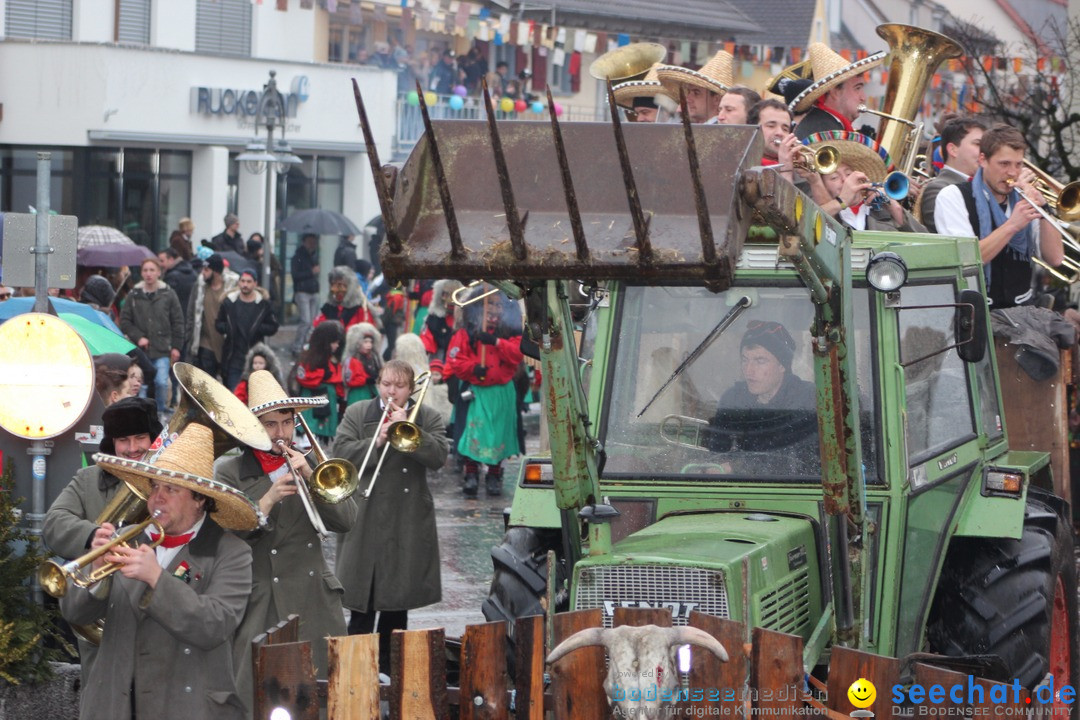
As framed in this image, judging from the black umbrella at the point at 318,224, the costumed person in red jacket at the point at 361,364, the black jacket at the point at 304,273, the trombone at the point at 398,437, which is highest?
the trombone at the point at 398,437

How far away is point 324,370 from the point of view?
51.2 ft

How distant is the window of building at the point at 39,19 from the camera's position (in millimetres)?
30984

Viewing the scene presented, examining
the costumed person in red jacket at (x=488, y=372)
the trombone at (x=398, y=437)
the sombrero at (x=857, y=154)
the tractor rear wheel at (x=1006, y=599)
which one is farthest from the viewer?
the costumed person in red jacket at (x=488, y=372)

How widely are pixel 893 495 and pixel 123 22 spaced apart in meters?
28.5

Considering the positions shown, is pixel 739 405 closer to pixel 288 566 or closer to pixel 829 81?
pixel 288 566

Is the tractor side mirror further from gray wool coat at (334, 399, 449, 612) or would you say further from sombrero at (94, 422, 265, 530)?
gray wool coat at (334, 399, 449, 612)

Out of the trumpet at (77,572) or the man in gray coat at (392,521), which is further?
the man in gray coat at (392,521)

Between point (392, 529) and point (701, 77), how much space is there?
11.0 feet

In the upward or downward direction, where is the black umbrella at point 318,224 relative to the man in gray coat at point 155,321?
downward

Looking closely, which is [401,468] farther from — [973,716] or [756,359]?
[973,716]

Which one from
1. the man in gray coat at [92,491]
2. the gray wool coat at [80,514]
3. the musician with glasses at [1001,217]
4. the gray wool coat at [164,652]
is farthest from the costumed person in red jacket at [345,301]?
the gray wool coat at [164,652]

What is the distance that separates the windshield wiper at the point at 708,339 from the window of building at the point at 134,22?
91.1 feet

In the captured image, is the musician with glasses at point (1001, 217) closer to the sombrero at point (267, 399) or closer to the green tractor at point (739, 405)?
the green tractor at point (739, 405)

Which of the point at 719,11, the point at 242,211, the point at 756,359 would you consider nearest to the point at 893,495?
the point at 756,359
